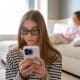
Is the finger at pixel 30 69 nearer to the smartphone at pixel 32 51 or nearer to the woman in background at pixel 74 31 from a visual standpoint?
the smartphone at pixel 32 51

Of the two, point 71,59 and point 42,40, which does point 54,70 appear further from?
point 71,59

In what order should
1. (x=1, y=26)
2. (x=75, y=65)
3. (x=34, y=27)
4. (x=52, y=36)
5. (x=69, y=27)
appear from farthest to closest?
(x=1, y=26)
(x=69, y=27)
(x=52, y=36)
(x=75, y=65)
(x=34, y=27)

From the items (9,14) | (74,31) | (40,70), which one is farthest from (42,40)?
(9,14)

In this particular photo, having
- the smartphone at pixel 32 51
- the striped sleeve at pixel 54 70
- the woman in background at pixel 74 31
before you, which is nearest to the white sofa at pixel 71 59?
the woman in background at pixel 74 31

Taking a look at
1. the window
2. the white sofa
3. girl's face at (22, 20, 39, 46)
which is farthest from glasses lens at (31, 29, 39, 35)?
the window

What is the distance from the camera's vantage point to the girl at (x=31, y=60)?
991mm

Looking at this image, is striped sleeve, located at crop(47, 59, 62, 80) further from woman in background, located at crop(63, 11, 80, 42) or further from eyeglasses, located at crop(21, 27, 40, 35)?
woman in background, located at crop(63, 11, 80, 42)

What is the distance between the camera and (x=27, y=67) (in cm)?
98

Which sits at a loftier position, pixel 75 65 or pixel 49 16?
pixel 49 16

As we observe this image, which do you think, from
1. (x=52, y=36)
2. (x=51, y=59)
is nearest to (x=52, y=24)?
(x=52, y=36)

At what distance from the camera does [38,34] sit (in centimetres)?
108

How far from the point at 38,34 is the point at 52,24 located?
3682 mm

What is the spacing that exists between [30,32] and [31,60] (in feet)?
0.51

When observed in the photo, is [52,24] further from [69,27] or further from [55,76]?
[55,76]
